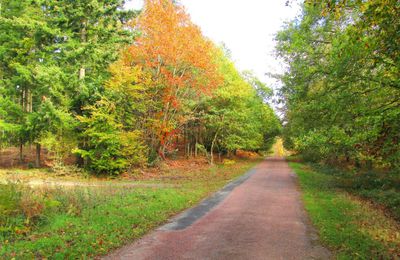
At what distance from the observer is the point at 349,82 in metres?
12.8

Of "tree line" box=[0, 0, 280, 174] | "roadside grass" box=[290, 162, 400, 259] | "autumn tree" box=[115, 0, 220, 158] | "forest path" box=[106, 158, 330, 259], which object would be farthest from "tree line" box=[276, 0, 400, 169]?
"tree line" box=[0, 0, 280, 174]

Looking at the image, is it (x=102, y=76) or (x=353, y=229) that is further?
(x=102, y=76)

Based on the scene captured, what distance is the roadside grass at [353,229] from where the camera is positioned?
647 cm

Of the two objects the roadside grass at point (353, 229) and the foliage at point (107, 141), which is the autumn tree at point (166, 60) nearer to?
the foliage at point (107, 141)

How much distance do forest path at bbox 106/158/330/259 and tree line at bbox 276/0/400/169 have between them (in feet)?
10.8

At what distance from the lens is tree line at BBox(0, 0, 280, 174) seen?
2030 cm

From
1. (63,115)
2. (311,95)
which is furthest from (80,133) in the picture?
(311,95)

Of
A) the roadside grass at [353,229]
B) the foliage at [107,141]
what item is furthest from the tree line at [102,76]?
the roadside grass at [353,229]

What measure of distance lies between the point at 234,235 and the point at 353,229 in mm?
3249

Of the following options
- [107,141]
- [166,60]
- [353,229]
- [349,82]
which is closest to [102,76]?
[166,60]

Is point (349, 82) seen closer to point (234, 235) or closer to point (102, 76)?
point (234, 235)

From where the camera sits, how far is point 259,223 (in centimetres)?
880

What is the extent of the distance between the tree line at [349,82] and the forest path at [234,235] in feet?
10.8

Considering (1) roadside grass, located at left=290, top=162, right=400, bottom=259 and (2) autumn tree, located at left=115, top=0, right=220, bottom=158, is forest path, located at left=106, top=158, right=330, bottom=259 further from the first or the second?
(2) autumn tree, located at left=115, top=0, right=220, bottom=158
